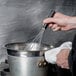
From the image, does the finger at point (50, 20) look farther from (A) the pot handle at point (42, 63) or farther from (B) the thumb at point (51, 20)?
(A) the pot handle at point (42, 63)

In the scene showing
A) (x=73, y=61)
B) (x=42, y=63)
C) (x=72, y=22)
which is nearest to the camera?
(x=73, y=61)

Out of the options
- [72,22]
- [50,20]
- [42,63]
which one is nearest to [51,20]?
[50,20]

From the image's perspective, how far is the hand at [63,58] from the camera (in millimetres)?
1042

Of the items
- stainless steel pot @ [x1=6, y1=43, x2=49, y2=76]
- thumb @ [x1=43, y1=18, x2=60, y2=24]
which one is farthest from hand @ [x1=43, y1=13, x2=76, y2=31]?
stainless steel pot @ [x1=6, y1=43, x2=49, y2=76]

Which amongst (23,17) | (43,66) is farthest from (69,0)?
(43,66)

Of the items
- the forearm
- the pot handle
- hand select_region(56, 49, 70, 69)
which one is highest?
the forearm

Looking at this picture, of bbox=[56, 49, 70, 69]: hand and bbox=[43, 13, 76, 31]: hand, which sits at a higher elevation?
bbox=[43, 13, 76, 31]: hand

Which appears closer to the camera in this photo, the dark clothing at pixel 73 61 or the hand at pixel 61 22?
the dark clothing at pixel 73 61

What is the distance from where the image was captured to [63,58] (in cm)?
105

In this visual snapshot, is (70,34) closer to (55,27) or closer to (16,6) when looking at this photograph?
(16,6)

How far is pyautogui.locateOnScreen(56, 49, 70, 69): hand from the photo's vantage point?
104 cm

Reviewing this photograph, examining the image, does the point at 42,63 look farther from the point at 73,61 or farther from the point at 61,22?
the point at 73,61

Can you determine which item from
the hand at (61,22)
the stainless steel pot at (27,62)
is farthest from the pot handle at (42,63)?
the hand at (61,22)

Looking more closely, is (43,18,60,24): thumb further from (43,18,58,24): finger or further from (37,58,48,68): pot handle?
(37,58,48,68): pot handle
